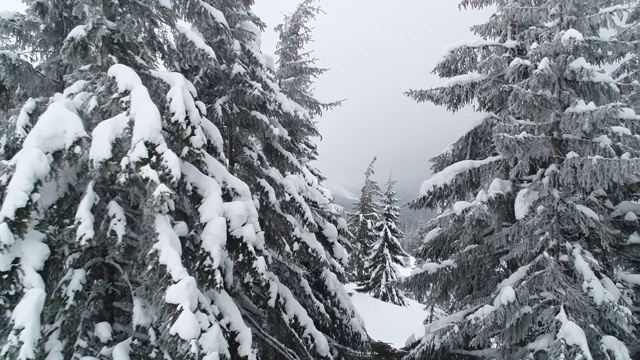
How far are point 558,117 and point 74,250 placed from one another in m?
7.71

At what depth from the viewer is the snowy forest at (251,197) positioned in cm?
365

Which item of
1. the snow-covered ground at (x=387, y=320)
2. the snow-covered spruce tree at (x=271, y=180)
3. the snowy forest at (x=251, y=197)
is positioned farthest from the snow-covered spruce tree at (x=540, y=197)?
the snow-covered ground at (x=387, y=320)

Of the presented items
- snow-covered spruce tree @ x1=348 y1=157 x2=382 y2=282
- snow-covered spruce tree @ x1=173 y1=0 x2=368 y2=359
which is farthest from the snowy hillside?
snow-covered spruce tree @ x1=173 y1=0 x2=368 y2=359

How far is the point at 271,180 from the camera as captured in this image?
7703mm

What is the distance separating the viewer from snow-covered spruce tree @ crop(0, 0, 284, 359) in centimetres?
338

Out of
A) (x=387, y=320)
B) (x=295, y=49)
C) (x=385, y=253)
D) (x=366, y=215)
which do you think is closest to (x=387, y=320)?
(x=387, y=320)

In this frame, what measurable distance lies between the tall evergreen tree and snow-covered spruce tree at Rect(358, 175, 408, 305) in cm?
2383

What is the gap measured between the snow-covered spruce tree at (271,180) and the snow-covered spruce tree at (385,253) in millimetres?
20794

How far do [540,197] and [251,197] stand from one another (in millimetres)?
4875

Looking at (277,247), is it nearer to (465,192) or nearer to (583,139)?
(465,192)

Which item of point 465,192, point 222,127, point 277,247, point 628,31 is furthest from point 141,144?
point 628,31

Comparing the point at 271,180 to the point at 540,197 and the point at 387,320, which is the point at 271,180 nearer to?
the point at 540,197

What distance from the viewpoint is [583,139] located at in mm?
6531

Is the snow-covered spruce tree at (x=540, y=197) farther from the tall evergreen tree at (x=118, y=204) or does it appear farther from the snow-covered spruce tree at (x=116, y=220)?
the snow-covered spruce tree at (x=116, y=220)
